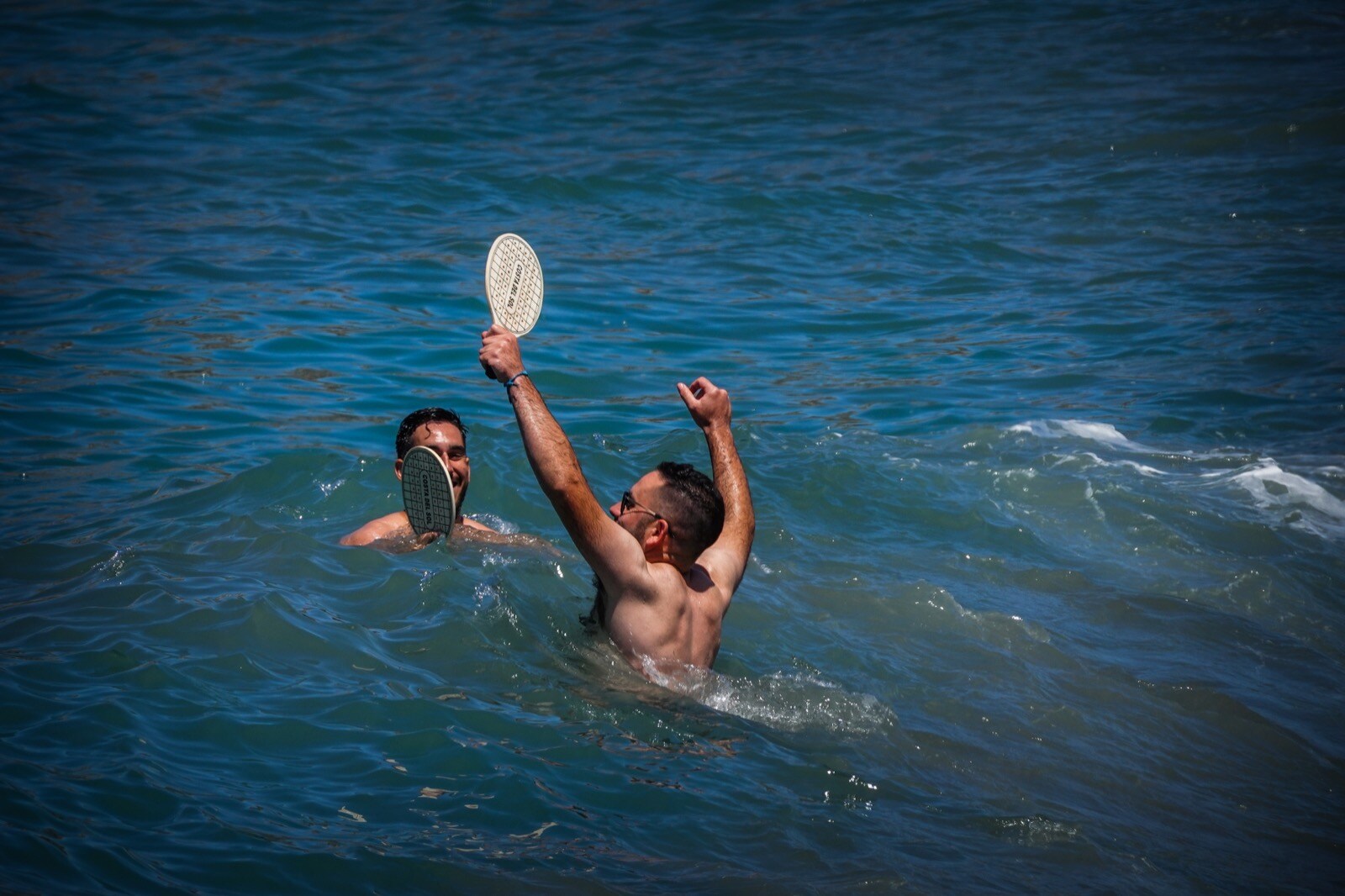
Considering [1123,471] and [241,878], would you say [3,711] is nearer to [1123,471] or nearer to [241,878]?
[241,878]

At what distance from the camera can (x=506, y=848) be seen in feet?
12.1

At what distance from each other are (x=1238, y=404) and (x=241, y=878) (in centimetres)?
877

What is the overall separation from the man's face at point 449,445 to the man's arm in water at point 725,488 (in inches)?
68.9

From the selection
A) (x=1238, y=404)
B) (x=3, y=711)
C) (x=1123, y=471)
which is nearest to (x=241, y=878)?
(x=3, y=711)

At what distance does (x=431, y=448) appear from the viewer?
6129 millimetres

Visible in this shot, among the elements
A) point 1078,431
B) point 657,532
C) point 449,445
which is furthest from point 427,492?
point 1078,431

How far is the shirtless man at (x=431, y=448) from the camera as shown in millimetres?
6262

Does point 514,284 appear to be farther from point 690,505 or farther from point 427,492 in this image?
point 427,492

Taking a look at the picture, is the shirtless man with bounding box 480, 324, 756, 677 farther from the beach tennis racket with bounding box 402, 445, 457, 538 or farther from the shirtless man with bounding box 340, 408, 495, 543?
the shirtless man with bounding box 340, 408, 495, 543

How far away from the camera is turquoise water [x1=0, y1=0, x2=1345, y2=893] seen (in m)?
4.03

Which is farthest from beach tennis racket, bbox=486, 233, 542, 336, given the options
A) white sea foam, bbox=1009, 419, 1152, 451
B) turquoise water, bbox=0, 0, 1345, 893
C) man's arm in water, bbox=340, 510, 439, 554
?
white sea foam, bbox=1009, 419, 1152, 451

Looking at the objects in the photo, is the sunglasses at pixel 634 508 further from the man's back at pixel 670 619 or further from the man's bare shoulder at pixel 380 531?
the man's bare shoulder at pixel 380 531

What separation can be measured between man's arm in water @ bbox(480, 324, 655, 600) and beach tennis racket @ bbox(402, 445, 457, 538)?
1.69 m

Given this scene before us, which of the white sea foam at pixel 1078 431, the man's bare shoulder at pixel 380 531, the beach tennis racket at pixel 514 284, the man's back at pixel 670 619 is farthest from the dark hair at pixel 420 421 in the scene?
the white sea foam at pixel 1078 431
